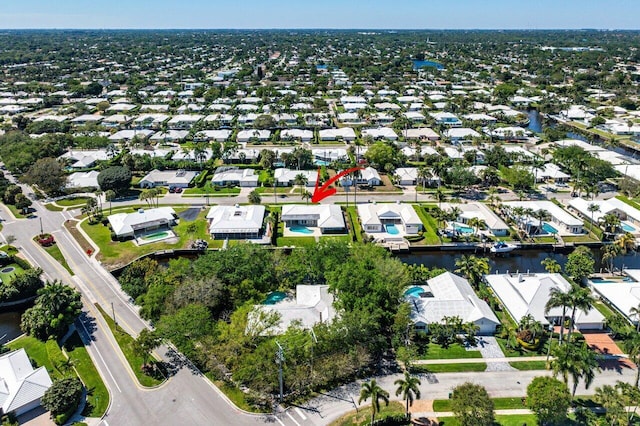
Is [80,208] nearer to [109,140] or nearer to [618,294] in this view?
[109,140]

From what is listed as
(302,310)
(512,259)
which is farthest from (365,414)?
(512,259)

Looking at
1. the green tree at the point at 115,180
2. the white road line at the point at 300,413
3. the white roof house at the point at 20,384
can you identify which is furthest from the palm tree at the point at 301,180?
the white roof house at the point at 20,384

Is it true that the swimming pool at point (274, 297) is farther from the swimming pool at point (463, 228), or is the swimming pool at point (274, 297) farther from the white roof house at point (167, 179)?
the white roof house at point (167, 179)

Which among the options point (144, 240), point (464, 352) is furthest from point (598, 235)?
point (144, 240)

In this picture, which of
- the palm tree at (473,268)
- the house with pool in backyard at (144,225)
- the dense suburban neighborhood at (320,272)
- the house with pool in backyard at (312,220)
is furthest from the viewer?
the house with pool in backyard at (312,220)

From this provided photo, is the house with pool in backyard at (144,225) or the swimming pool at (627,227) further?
the swimming pool at (627,227)

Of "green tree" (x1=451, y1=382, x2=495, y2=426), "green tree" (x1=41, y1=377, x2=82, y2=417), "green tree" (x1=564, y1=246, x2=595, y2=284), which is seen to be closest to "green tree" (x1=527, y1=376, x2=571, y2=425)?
"green tree" (x1=451, y1=382, x2=495, y2=426)

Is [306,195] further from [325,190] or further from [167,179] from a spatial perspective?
[167,179]
